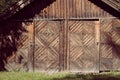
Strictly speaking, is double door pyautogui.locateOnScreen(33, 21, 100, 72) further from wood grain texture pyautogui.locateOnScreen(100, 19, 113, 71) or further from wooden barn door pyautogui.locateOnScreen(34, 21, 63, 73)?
wood grain texture pyautogui.locateOnScreen(100, 19, 113, 71)

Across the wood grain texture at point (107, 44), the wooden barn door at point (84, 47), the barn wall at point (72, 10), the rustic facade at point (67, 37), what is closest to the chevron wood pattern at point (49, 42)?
the rustic facade at point (67, 37)

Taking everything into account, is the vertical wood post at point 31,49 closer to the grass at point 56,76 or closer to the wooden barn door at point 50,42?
the wooden barn door at point 50,42

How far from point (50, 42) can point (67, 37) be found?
0.92 metres

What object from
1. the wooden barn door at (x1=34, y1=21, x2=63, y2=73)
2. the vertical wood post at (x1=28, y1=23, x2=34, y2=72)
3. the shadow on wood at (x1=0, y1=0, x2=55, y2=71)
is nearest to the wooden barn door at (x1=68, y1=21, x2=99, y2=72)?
the wooden barn door at (x1=34, y1=21, x2=63, y2=73)

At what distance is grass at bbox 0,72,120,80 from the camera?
1658 cm

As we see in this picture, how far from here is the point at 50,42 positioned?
1881 centimetres

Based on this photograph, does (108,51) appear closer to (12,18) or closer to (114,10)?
(114,10)

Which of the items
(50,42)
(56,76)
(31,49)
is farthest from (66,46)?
(56,76)

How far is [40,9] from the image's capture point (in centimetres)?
1872

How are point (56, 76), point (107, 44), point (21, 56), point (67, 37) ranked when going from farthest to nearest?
point (21, 56), point (67, 37), point (107, 44), point (56, 76)

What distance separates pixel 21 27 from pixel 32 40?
889 millimetres

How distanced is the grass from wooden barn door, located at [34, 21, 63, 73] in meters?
0.85

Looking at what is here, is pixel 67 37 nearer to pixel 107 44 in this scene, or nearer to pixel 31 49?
pixel 31 49

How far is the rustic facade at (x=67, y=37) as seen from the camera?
18594mm
